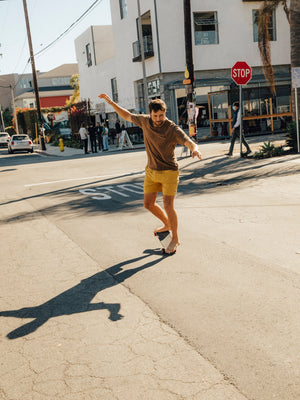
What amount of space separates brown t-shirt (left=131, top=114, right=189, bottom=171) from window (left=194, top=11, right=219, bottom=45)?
25311 millimetres

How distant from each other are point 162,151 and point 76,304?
218cm

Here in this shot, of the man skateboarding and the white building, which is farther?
the white building

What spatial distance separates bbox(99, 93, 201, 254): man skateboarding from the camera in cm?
536

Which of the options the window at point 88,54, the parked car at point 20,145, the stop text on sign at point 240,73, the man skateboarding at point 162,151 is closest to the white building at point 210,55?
the parked car at point 20,145

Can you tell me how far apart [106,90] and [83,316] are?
38.7m

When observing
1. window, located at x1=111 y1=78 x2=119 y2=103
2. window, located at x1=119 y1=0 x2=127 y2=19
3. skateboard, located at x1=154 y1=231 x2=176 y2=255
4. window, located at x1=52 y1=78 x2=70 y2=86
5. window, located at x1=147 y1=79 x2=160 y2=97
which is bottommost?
skateboard, located at x1=154 y1=231 x2=176 y2=255

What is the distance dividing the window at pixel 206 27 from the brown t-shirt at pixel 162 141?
83.0 ft

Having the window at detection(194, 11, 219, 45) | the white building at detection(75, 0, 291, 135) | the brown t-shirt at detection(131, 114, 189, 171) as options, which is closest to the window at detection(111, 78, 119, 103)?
the white building at detection(75, 0, 291, 135)

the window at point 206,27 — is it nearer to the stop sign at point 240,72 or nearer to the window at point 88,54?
the stop sign at point 240,72

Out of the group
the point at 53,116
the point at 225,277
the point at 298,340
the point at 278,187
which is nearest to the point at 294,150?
the point at 278,187

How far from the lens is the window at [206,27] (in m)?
28.9

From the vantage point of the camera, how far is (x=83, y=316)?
401 centimetres

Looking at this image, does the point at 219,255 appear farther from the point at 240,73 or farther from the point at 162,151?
the point at 240,73

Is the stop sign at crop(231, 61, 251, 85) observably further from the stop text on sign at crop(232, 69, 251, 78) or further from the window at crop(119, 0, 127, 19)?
the window at crop(119, 0, 127, 19)
